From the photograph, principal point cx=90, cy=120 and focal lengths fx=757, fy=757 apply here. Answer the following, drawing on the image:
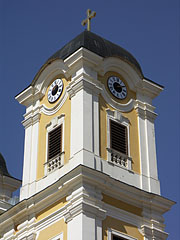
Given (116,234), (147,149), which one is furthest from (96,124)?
(116,234)

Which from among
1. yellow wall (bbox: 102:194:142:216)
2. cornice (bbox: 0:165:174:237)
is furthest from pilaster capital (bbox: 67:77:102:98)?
yellow wall (bbox: 102:194:142:216)

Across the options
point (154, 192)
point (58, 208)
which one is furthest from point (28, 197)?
point (154, 192)

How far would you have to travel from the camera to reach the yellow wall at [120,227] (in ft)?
84.5

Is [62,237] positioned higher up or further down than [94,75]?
further down

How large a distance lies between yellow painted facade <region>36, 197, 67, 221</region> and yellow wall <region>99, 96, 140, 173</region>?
2.27 metres

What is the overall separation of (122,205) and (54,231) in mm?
2571

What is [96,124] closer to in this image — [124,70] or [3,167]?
[124,70]

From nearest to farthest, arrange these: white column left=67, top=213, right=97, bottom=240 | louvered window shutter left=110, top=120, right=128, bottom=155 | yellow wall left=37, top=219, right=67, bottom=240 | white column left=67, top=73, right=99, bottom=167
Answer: white column left=67, top=213, right=97, bottom=240, yellow wall left=37, top=219, right=67, bottom=240, white column left=67, top=73, right=99, bottom=167, louvered window shutter left=110, top=120, right=128, bottom=155

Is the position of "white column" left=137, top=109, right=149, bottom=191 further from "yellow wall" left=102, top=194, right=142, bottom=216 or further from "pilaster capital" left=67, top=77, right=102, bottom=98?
"pilaster capital" left=67, top=77, right=102, bottom=98

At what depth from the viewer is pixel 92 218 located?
25.3m

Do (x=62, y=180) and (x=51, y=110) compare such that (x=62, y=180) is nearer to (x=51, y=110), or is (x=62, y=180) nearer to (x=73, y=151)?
(x=73, y=151)

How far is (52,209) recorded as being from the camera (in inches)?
1053

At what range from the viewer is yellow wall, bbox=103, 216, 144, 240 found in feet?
84.5

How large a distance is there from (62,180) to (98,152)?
1734mm
